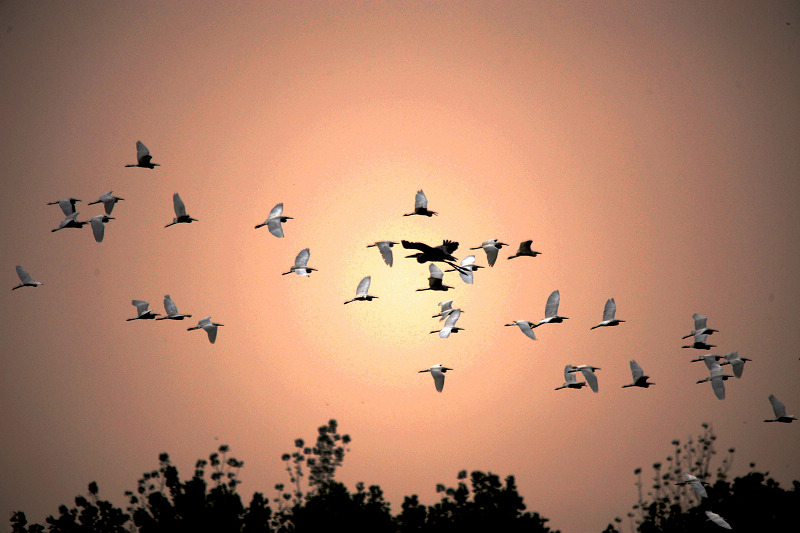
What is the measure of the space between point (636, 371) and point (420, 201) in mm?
9841

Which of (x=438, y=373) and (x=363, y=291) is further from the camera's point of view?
(x=363, y=291)

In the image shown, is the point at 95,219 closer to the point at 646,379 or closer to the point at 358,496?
the point at 646,379

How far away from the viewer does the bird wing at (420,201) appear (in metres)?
32.3

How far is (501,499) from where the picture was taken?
48.8 metres

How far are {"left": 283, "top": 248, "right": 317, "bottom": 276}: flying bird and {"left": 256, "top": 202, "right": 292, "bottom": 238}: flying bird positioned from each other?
4.73 feet

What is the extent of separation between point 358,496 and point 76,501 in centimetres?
1897

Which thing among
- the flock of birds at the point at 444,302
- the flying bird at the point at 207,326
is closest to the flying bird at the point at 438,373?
the flock of birds at the point at 444,302

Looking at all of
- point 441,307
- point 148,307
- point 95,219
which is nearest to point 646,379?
point 441,307

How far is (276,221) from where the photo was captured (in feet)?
102

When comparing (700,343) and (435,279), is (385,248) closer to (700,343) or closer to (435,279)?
(435,279)

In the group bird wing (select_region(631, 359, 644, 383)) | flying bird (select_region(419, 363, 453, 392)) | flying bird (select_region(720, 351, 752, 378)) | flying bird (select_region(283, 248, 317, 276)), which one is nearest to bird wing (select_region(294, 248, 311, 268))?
flying bird (select_region(283, 248, 317, 276))

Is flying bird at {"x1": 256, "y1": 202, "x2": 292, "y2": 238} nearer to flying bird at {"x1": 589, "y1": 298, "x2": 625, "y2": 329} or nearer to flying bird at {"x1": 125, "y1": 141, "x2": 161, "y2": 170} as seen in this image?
flying bird at {"x1": 125, "y1": 141, "x2": 161, "y2": 170}

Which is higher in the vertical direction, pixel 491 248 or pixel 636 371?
pixel 491 248

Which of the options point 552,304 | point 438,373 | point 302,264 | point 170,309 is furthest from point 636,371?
point 170,309
